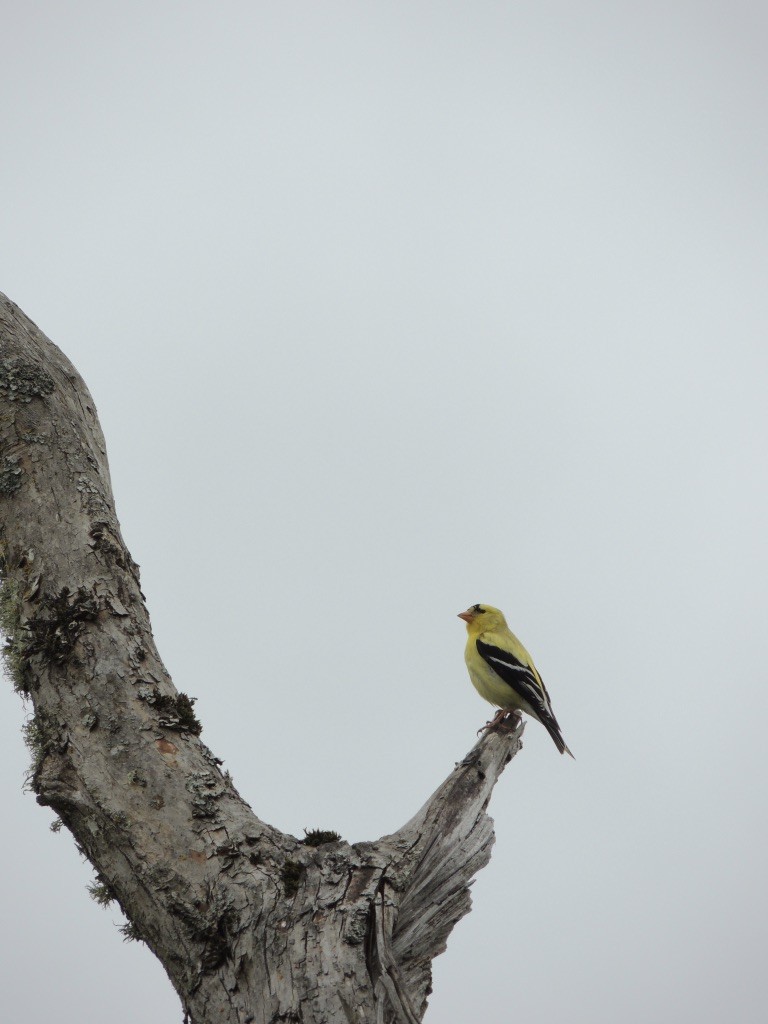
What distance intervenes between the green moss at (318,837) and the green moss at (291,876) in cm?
27

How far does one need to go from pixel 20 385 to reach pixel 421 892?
3478 millimetres

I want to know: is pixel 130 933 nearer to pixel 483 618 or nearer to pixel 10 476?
pixel 10 476

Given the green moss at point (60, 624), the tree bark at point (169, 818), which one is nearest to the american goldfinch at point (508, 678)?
the tree bark at point (169, 818)

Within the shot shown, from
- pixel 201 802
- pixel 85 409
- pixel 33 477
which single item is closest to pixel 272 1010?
pixel 201 802

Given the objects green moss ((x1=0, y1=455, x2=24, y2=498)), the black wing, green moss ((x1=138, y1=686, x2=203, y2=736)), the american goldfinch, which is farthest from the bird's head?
green moss ((x1=0, y1=455, x2=24, y2=498))

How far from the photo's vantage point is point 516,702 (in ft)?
28.7

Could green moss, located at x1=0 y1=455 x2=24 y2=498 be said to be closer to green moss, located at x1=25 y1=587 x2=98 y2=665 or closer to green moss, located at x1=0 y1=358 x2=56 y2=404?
green moss, located at x1=0 y1=358 x2=56 y2=404

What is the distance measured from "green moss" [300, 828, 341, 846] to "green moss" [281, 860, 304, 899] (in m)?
0.27

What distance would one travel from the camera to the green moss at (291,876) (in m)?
3.88

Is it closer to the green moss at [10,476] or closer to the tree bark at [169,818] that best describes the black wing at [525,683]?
the tree bark at [169,818]

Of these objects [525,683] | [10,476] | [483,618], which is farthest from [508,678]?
[10,476]

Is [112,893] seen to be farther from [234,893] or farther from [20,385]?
[20,385]

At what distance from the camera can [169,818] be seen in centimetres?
394

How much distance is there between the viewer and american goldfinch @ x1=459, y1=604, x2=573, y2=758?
862 cm
